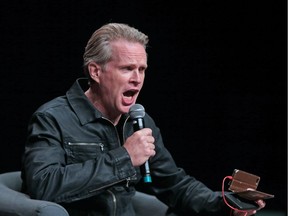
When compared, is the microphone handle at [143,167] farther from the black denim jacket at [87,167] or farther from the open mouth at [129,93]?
the open mouth at [129,93]

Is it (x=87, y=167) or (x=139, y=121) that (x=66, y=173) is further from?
(x=139, y=121)

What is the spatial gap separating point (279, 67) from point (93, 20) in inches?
40.6

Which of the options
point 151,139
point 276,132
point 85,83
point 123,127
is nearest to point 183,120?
point 276,132

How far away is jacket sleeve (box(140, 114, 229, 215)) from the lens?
2320mm

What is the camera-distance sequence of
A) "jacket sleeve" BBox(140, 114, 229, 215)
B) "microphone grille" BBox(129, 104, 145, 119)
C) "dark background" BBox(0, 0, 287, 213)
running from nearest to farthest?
"microphone grille" BBox(129, 104, 145, 119)
"jacket sleeve" BBox(140, 114, 229, 215)
"dark background" BBox(0, 0, 287, 213)

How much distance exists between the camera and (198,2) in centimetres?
323

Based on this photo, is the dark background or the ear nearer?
the ear

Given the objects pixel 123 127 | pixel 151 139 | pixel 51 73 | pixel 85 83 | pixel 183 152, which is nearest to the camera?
pixel 151 139

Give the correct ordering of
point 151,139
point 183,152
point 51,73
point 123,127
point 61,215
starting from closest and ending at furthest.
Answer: point 61,215, point 151,139, point 123,127, point 51,73, point 183,152

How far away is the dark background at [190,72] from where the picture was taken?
3.11 metres

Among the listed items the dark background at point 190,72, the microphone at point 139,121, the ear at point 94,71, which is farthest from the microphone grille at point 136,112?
the dark background at point 190,72

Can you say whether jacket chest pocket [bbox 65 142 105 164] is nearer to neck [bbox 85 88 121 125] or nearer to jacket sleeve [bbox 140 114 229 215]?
neck [bbox 85 88 121 125]

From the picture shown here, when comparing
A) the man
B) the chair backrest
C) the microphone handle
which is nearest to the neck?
the man

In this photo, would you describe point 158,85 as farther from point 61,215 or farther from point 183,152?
point 61,215
